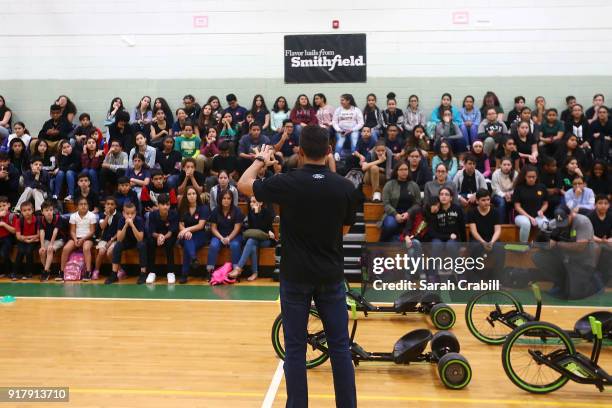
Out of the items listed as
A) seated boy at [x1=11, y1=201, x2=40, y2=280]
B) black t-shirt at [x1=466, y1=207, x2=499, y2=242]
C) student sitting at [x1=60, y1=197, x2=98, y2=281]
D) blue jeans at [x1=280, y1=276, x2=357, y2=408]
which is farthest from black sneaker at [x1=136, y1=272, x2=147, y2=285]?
blue jeans at [x1=280, y1=276, x2=357, y2=408]

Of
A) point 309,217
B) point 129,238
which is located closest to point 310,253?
point 309,217

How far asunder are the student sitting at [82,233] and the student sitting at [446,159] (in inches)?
245

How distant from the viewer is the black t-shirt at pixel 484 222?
389 inches

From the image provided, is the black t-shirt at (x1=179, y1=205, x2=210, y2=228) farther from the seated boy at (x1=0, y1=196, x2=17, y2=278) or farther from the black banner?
the black banner

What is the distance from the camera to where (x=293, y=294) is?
146 inches

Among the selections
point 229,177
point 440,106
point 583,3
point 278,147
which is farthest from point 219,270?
point 583,3

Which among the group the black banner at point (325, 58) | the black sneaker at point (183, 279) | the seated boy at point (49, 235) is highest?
the black banner at point (325, 58)

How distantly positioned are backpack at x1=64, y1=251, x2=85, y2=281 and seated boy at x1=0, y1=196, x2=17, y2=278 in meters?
1.13

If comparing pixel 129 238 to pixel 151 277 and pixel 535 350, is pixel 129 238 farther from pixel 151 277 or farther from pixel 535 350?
pixel 535 350

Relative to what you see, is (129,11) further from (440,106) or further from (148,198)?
(440,106)

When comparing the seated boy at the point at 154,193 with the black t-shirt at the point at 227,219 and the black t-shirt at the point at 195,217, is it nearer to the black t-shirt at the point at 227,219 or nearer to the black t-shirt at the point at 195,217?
the black t-shirt at the point at 195,217

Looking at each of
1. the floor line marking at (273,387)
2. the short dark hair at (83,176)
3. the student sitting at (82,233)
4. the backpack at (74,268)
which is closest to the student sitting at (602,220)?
the floor line marking at (273,387)

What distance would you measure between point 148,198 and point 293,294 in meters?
7.93

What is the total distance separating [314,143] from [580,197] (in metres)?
8.09
